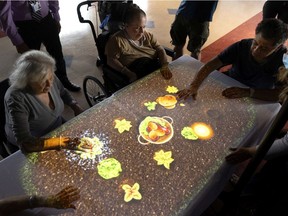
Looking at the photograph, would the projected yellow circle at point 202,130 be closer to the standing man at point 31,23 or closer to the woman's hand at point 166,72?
the woman's hand at point 166,72

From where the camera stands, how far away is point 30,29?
8.61ft

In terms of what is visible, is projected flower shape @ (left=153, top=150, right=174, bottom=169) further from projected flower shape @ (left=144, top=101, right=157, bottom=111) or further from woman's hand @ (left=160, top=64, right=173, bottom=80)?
woman's hand @ (left=160, top=64, right=173, bottom=80)

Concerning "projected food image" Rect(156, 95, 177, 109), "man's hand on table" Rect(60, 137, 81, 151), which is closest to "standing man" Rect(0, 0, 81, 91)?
"man's hand on table" Rect(60, 137, 81, 151)

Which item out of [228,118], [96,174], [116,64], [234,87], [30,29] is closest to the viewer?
[96,174]

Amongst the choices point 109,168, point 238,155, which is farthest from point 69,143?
point 238,155

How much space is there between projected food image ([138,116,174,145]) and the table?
0.09 ft

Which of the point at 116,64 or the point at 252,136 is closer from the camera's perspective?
the point at 252,136

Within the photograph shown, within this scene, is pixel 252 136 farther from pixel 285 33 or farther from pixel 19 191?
pixel 19 191

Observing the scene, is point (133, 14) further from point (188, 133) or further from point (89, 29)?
point (89, 29)

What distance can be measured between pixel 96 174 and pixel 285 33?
167 centimetres

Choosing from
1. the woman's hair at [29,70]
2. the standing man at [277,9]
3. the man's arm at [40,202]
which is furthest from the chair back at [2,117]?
the standing man at [277,9]

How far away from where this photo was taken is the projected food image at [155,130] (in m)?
1.58

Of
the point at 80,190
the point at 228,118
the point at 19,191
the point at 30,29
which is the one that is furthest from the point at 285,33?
the point at 30,29

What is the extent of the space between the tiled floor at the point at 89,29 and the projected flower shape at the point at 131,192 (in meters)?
1.76
